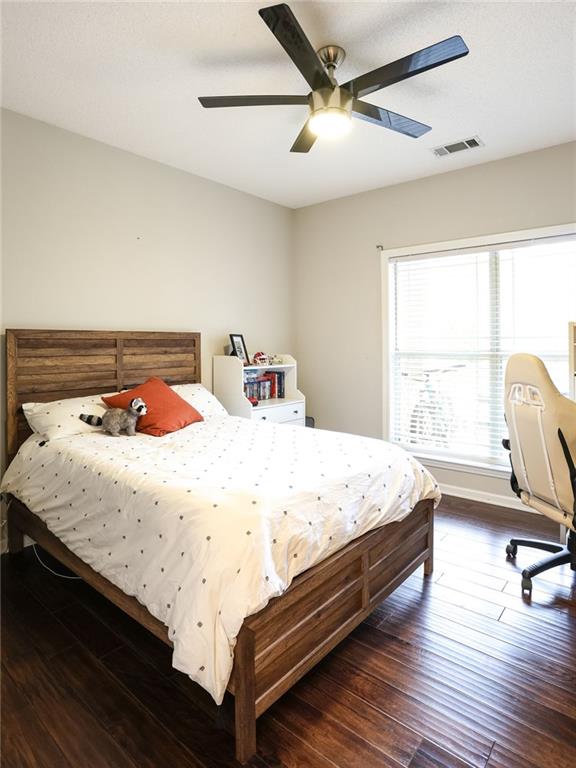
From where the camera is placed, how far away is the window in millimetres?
3244

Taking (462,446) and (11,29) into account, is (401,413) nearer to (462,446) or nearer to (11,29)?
(462,446)

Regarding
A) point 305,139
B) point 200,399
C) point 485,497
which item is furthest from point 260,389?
point 305,139

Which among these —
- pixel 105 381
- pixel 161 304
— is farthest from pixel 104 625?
pixel 161 304

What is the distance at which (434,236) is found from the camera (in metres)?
3.72

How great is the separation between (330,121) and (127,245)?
1848 millimetres

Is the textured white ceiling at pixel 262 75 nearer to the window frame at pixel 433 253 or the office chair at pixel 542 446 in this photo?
the window frame at pixel 433 253

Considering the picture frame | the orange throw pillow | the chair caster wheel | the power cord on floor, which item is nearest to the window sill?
the chair caster wheel

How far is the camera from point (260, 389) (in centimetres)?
411

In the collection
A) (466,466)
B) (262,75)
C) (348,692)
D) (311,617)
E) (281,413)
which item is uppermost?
(262,75)

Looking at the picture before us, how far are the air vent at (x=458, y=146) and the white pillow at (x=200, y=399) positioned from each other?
2.51 metres

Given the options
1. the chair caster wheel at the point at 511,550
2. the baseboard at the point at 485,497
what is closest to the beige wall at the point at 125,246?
the baseboard at the point at 485,497

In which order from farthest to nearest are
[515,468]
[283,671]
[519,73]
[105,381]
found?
1. [105,381]
2. [515,468]
3. [519,73]
4. [283,671]

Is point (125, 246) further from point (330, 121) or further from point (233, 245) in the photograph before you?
point (330, 121)

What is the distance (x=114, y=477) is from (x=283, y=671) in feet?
3.33
